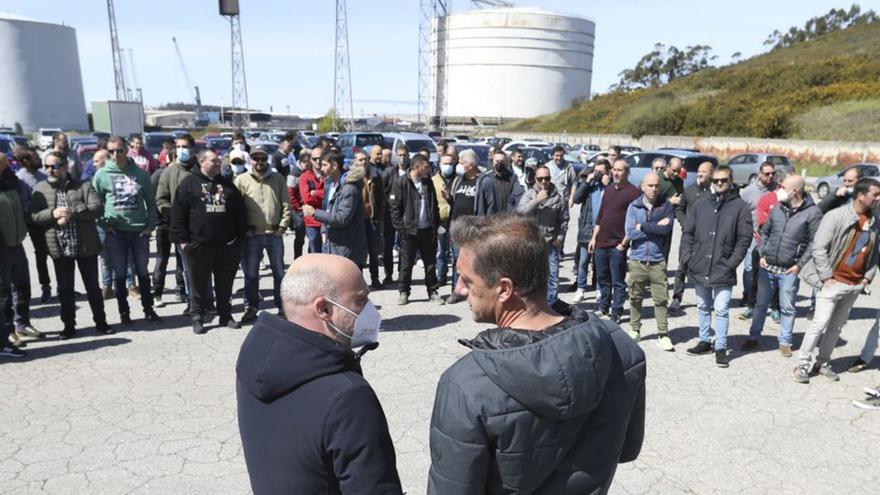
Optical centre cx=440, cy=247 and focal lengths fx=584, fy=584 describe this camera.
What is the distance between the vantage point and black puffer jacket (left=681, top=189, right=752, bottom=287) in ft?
17.7

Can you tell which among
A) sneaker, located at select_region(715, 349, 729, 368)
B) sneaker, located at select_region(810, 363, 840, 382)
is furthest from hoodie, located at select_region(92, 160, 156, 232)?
sneaker, located at select_region(810, 363, 840, 382)

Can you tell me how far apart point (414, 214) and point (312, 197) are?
1346mm

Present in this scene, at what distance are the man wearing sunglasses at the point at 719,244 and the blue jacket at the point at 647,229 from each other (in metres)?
0.28

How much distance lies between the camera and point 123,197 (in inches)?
247

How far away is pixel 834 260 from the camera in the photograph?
502cm

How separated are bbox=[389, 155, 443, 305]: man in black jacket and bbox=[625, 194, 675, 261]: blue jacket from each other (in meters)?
2.52

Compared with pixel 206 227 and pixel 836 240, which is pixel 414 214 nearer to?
pixel 206 227

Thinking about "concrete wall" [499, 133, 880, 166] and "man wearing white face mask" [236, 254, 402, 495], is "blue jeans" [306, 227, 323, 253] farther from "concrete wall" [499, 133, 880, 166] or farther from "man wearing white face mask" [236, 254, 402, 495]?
"concrete wall" [499, 133, 880, 166]

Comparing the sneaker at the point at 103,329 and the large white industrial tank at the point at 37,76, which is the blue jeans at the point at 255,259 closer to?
the sneaker at the point at 103,329

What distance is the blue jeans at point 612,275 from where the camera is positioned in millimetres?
6559

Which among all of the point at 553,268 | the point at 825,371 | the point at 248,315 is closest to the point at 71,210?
the point at 248,315

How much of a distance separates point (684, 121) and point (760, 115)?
519 centimetres

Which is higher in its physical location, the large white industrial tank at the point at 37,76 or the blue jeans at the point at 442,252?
the large white industrial tank at the point at 37,76

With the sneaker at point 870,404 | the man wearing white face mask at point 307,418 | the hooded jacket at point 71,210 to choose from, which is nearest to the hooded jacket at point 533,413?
the man wearing white face mask at point 307,418
